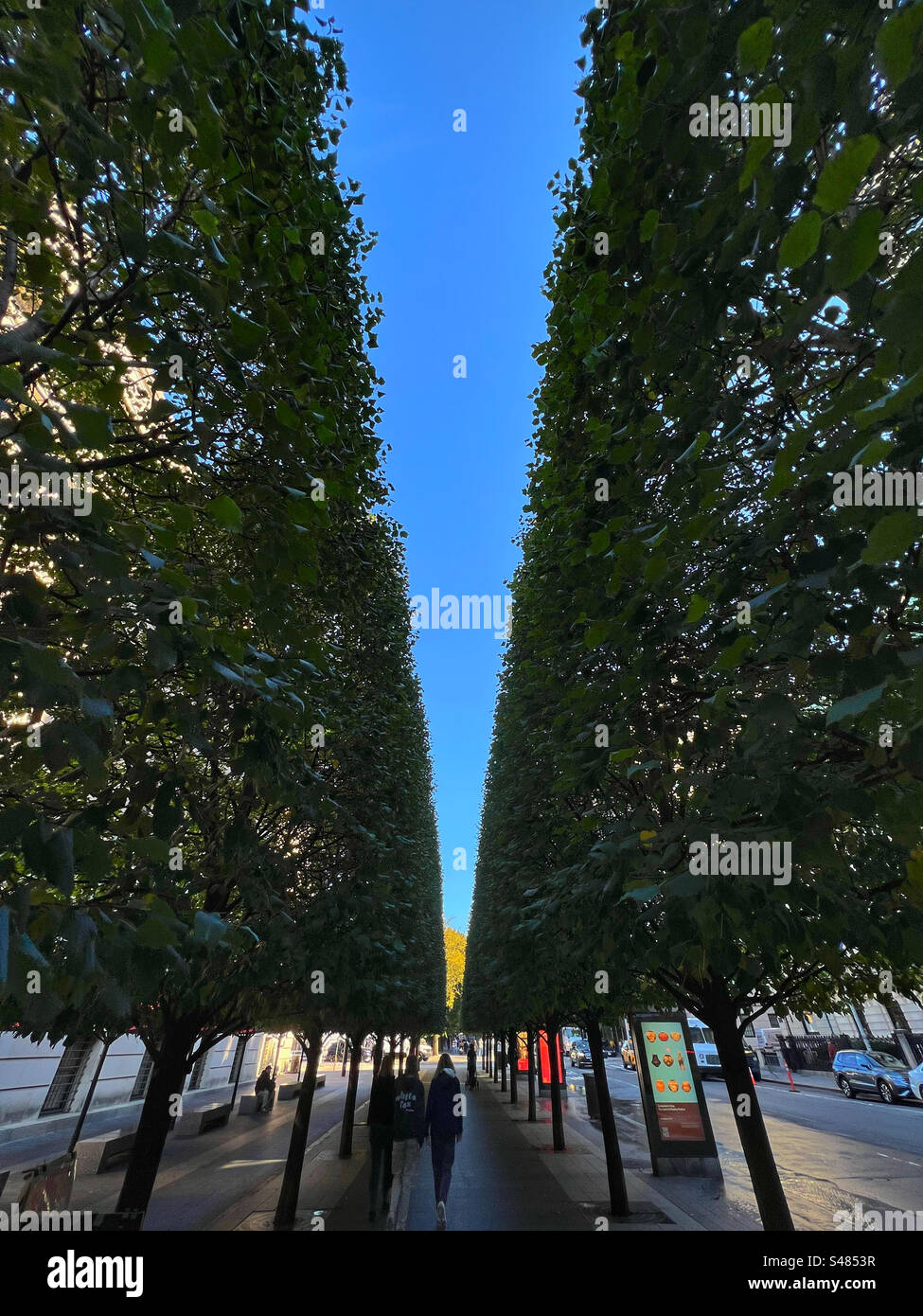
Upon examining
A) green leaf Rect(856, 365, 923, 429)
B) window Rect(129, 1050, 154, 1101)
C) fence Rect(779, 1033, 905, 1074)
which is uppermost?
green leaf Rect(856, 365, 923, 429)

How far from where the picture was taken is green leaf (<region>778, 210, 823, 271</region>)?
176 cm

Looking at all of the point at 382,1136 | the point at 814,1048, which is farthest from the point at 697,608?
the point at 814,1048

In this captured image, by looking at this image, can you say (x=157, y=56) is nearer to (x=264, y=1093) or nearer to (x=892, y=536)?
(x=892, y=536)

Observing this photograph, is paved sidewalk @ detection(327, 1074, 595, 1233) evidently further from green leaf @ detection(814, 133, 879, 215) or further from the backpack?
green leaf @ detection(814, 133, 879, 215)

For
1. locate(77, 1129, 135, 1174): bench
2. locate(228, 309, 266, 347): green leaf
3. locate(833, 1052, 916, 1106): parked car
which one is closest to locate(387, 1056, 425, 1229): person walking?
locate(77, 1129, 135, 1174): bench

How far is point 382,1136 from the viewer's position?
10680mm

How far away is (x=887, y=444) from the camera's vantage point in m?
1.78

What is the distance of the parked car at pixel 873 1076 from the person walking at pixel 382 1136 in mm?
22079

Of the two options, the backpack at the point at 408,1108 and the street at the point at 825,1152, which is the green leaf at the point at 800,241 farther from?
the backpack at the point at 408,1108

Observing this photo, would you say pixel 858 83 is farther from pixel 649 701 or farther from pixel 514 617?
pixel 514 617

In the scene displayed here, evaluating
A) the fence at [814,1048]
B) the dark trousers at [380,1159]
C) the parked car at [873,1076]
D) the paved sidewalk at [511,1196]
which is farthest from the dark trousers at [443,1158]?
the fence at [814,1048]

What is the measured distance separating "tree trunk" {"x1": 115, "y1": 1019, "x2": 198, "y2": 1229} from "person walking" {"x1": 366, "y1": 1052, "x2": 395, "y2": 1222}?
4.57 meters
